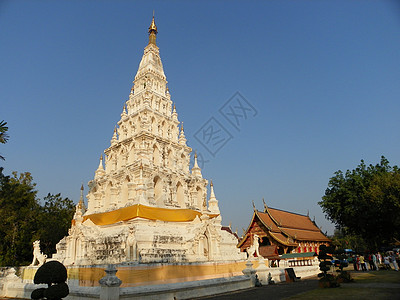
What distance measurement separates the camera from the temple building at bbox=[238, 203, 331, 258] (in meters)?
30.5

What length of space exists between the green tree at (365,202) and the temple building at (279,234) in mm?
4167

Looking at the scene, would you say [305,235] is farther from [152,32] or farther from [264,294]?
[152,32]

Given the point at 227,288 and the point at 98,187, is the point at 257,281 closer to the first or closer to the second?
the point at 227,288

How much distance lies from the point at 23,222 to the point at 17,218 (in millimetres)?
Answer: 788

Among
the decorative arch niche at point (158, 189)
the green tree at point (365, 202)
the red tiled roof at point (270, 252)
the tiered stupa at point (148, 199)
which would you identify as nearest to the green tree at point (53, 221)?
the tiered stupa at point (148, 199)

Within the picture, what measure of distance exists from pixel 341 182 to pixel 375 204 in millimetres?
5296

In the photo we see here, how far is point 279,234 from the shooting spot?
102ft

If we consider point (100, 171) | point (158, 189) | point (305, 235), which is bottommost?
point (305, 235)

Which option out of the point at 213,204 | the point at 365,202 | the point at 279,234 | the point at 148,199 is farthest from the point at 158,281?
the point at 365,202

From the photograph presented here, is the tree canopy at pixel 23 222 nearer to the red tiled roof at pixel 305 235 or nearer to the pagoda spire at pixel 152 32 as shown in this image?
the pagoda spire at pixel 152 32

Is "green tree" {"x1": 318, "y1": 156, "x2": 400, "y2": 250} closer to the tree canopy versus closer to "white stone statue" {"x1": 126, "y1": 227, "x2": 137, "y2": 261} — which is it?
"white stone statue" {"x1": 126, "y1": 227, "x2": 137, "y2": 261}

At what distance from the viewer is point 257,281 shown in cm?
1628

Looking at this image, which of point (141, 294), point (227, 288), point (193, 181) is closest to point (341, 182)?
point (193, 181)

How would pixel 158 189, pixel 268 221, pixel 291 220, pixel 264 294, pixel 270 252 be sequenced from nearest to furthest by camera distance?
pixel 264 294
pixel 158 189
pixel 270 252
pixel 268 221
pixel 291 220
